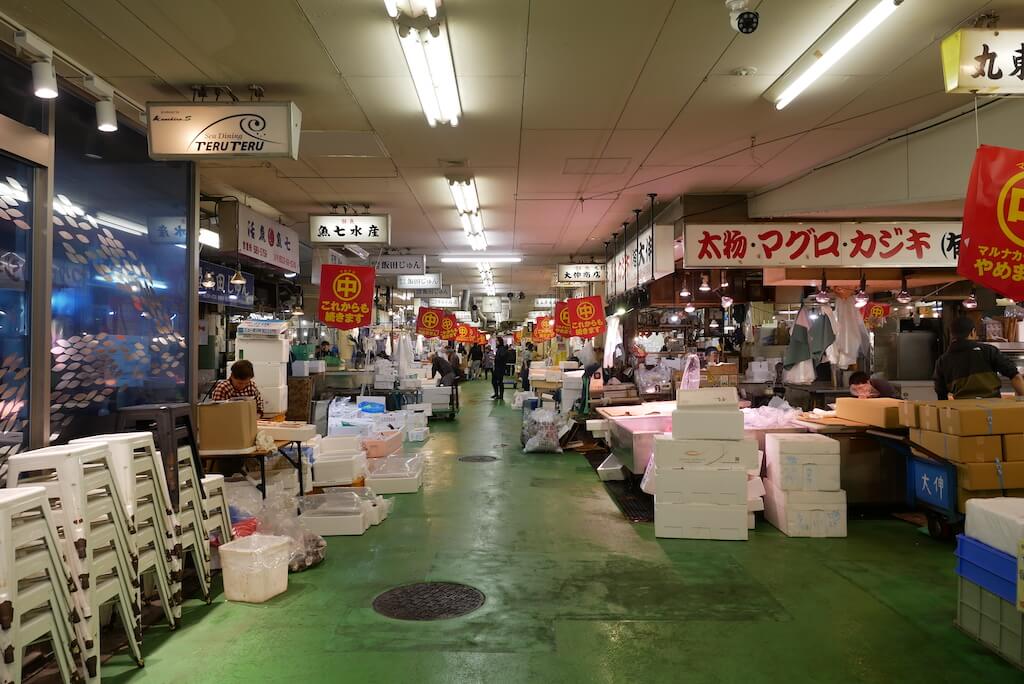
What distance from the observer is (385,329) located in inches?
896

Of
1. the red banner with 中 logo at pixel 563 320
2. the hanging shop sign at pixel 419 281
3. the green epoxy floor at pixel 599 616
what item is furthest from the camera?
the hanging shop sign at pixel 419 281

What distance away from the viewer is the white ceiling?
447 cm

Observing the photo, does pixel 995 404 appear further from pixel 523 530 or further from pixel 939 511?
pixel 523 530

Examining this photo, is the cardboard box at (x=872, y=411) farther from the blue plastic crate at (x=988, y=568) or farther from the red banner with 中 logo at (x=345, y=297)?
the red banner with 中 logo at (x=345, y=297)

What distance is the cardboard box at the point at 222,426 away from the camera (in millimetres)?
5793

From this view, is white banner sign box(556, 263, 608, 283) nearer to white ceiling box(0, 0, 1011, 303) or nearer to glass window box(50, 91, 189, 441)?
white ceiling box(0, 0, 1011, 303)

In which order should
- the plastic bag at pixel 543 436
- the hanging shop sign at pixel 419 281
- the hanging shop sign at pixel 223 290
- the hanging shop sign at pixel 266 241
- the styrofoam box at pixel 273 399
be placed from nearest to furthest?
the styrofoam box at pixel 273 399 < the hanging shop sign at pixel 266 241 < the plastic bag at pixel 543 436 < the hanging shop sign at pixel 223 290 < the hanging shop sign at pixel 419 281

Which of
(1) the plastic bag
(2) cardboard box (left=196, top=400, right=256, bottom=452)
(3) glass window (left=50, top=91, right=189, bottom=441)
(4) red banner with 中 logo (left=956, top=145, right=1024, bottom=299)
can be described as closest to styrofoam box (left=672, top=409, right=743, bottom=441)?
(4) red banner with 中 logo (left=956, top=145, right=1024, bottom=299)

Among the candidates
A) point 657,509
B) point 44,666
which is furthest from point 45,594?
point 657,509

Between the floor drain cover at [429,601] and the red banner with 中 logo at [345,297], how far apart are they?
554 centimetres

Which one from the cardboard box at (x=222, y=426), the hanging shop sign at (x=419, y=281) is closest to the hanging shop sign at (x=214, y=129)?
the cardboard box at (x=222, y=426)

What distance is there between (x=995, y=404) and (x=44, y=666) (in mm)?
7750

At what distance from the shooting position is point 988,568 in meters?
3.66

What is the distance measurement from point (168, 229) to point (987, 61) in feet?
22.2
